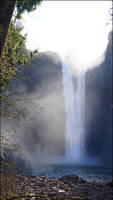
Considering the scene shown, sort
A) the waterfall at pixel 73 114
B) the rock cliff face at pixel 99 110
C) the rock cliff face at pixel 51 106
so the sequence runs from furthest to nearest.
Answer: the rock cliff face at pixel 51 106 < the rock cliff face at pixel 99 110 < the waterfall at pixel 73 114

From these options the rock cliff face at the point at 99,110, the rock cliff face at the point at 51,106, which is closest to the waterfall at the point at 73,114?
the rock cliff face at the point at 51,106

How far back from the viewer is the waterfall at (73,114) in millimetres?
30953

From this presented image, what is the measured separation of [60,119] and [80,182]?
22.4m

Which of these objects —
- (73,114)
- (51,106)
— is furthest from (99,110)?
(51,106)

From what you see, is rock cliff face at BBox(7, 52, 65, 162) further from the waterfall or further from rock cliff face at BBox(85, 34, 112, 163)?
rock cliff face at BBox(85, 34, 112, 163)

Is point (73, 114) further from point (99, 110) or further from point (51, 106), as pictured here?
point (99, 110)

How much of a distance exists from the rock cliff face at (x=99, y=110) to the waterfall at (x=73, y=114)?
935 mm

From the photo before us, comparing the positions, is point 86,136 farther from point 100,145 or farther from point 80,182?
point 80,182

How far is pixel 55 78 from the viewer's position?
34094mm

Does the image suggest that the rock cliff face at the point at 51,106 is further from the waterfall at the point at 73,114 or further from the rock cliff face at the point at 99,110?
the rock cliff face at the point at 99,110

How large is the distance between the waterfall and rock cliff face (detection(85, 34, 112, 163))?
3.07ft

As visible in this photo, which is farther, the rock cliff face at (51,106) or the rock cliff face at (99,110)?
the rock cliff face at (51,106)

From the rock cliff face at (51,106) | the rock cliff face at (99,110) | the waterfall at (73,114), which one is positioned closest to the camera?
the waterfall at (73,114)

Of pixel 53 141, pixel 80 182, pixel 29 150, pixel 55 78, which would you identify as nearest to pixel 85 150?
pixel 53 141
